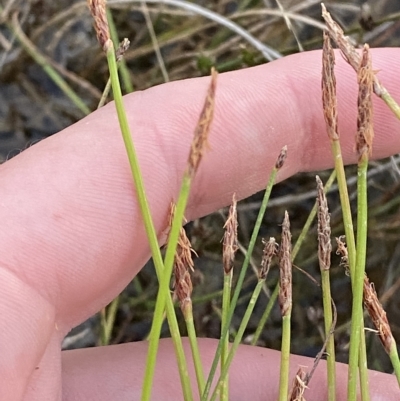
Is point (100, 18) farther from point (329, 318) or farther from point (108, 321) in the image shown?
point (108, 321)

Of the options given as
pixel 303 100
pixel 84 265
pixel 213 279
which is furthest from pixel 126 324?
pixel 303 100

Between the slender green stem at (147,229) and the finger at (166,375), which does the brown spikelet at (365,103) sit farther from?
the finger at (166,375)

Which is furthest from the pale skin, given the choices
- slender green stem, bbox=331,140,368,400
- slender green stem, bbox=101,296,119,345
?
slender green stem, bbox=331,140,368,400

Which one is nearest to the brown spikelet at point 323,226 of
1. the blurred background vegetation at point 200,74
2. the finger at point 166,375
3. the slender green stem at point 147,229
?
the slender green stem at point 147,229

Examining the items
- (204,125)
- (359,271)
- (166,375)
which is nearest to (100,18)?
(204,125)

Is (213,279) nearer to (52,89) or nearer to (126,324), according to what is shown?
(126,324)
